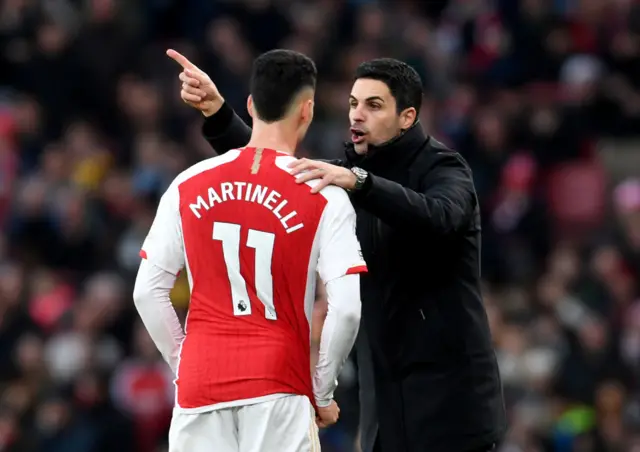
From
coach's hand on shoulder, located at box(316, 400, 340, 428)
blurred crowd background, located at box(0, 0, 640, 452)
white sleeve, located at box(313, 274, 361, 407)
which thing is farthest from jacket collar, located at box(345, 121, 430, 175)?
blurred crowd background, located at box(0, 0, 640, 452)

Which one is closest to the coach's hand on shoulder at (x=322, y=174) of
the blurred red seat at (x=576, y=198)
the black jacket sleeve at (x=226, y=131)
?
the black jacket sleeve at (x=226, y=131)

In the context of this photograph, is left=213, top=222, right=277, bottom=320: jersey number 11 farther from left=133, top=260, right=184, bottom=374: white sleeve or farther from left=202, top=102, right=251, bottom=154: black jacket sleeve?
left=202, top=102, right=251, bottom=154: black jacket sleeve

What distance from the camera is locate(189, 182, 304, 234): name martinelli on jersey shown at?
5.42m

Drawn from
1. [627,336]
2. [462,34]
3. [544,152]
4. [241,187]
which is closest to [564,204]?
[544,152]

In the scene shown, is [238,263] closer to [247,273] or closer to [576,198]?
[247,273]

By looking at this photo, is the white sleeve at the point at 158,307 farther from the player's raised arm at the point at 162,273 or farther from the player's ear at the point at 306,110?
the player's ear at the point at 306,110

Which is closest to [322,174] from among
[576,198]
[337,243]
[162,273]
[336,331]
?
[337,243]

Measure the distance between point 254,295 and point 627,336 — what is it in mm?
6788

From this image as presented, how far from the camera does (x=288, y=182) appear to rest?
17.9ft

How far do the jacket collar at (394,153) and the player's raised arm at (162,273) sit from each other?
89 cm

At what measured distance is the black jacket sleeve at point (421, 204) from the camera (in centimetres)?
562

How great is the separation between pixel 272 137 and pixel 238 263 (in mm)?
509

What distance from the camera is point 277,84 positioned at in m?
5.57

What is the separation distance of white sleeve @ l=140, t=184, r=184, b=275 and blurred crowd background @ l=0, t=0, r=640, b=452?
15.5ft
